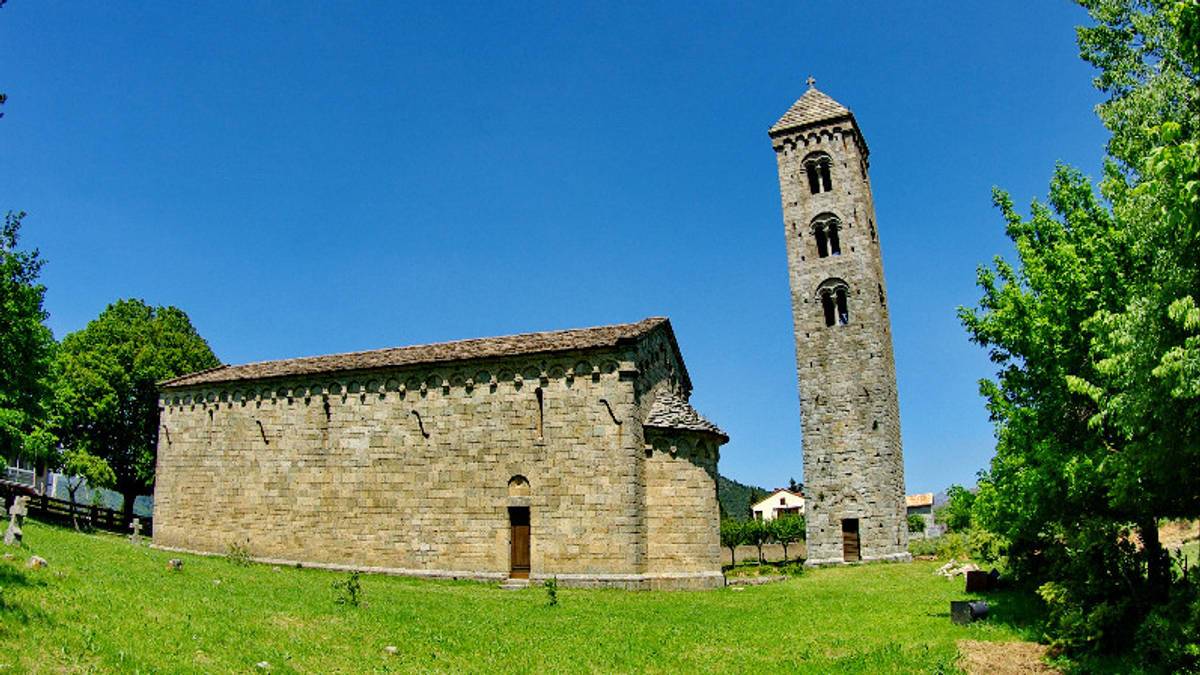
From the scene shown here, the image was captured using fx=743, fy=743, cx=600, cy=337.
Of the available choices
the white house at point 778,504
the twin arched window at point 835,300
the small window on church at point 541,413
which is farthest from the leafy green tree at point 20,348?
the white house at point 778,504

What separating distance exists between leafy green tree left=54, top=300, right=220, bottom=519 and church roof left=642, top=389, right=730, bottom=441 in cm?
2592

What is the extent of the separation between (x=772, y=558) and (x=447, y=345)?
27.2 metres

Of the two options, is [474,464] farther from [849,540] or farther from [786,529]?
[786,529]

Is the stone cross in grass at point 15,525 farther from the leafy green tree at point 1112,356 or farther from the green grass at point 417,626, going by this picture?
the leafy green tree at point 1112,356

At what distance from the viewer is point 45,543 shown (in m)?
18.8

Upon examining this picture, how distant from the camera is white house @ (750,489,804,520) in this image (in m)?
64.2

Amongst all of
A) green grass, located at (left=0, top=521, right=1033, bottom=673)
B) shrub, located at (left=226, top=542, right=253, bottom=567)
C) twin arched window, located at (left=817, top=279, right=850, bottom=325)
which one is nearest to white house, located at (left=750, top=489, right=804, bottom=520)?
→ twin arched window, located at (left=817, top=279, right=850, bottom=325)

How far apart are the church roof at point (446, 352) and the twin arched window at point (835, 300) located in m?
9.74

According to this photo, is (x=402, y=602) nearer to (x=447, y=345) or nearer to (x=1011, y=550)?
(x=447, y=345)

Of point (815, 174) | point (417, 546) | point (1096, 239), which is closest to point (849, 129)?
point (815, 174)

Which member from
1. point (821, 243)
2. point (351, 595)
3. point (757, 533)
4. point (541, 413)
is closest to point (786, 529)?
point (757, 533)

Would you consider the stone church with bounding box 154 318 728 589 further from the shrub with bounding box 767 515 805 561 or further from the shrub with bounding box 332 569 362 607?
the shrub with bounding box 767 515 805 561

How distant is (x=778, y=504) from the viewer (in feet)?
216

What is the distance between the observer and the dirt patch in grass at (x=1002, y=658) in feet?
39.2
